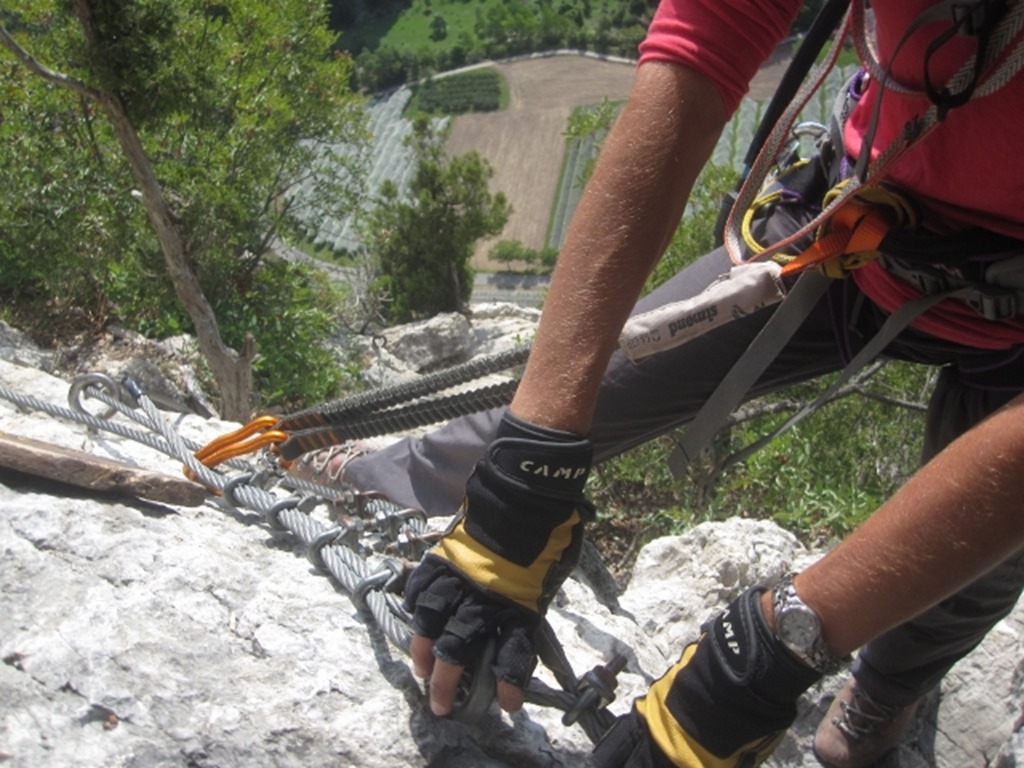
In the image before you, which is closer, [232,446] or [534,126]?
[232,446]

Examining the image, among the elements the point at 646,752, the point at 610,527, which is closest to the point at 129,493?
the point at 646,752

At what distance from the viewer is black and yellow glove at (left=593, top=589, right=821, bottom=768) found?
147cm

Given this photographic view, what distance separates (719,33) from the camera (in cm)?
174

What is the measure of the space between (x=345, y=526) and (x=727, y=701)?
3.28 ft

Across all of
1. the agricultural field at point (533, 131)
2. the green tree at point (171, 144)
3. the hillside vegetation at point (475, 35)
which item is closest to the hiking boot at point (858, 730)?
the green tree at point (171, 144)

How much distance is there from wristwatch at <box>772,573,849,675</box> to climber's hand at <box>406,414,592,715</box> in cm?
38

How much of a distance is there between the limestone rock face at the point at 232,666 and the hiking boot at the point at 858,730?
0.08m

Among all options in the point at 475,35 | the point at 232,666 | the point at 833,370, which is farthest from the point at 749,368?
the point at 475,35

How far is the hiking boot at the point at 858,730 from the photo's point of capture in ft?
7.21

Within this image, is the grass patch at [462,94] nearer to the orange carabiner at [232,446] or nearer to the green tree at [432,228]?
the green tree at [432,228]

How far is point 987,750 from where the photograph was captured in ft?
7.50

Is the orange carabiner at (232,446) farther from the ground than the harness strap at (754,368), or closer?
closer

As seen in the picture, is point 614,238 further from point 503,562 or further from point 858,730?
point 858,730

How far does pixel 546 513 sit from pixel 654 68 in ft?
2.61
